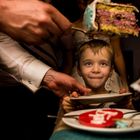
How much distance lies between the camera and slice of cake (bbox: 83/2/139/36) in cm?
156

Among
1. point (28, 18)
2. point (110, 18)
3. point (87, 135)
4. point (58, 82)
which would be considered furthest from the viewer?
point (110, 18)

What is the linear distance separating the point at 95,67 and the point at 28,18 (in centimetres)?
94

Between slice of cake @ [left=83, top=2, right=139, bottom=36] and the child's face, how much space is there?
0.53 ft

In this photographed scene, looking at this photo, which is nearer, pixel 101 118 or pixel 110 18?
pixel 101 118

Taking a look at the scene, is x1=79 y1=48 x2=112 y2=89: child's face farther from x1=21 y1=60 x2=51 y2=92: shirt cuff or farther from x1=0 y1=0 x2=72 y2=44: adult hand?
x1=0 y1=0 x2=72 y2=44: adult hand

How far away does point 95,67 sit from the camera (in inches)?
65.8

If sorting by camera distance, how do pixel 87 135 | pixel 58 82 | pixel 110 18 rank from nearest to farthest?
pixel 87 135 → pixel 58 82 → pixel 110 18

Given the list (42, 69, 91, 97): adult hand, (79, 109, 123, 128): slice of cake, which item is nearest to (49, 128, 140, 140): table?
(79, 109, 123, 128): slice of cake

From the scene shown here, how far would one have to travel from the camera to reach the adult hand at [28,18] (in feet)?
2.52

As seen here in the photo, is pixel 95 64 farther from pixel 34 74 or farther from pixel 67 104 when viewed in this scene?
pixel 34 74

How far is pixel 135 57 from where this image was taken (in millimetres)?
2533

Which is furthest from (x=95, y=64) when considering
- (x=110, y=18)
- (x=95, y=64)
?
(x=110, y=18)

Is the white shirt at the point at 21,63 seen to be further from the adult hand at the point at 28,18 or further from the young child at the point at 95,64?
the young child at the point at 95,64

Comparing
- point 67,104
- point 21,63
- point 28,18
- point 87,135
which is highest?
point 28,18
